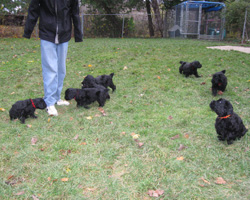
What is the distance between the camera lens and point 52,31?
14.6 ft

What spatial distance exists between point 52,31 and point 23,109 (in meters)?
1.62

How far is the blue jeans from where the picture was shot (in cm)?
451

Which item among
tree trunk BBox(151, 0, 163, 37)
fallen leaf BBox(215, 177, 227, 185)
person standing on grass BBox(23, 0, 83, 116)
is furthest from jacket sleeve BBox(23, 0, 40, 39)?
tree trunk BBox(151, 0, 163, 37)

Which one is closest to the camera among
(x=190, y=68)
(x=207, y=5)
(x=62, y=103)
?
(x=62, y=103)

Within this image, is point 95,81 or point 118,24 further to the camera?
point 118,24

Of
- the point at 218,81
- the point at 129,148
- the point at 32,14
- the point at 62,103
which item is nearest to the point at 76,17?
the point at 32,14

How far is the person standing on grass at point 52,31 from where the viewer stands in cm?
440

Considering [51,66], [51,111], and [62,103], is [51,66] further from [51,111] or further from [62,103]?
[62,103]

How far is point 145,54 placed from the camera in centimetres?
1099

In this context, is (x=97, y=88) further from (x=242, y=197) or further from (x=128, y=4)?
(x=128, y=4)

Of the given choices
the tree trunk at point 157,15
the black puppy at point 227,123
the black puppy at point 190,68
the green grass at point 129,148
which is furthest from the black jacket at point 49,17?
the tree trunk at point 157,15

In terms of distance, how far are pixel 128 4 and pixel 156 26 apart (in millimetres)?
3761

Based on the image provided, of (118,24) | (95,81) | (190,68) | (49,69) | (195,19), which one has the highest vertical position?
(195,19)

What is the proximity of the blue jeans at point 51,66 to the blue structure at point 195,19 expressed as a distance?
18.1 m
